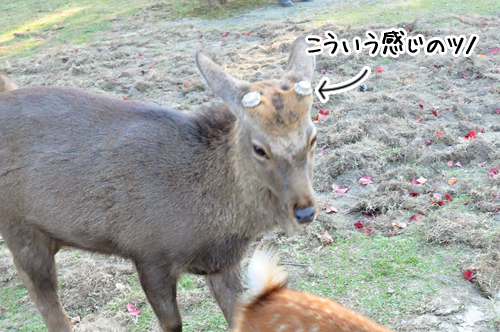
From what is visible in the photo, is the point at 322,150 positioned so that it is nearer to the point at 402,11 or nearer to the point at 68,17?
the point at 402,11

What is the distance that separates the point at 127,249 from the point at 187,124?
826 millimetres

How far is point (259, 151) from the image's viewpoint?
3246 millimetres

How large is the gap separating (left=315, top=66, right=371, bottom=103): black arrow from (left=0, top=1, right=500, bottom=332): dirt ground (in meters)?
0.13

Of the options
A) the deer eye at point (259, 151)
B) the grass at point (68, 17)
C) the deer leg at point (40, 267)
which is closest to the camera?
the deer eye at point (259, 151)

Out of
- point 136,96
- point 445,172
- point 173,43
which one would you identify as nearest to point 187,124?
point 445,172

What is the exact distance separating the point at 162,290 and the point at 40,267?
0.85 meters

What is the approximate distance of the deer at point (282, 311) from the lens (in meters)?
2.63

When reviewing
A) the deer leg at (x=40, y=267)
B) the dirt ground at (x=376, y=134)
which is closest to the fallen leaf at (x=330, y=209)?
the dirt ground at (x=376, y=134)

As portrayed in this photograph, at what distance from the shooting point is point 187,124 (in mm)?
3713

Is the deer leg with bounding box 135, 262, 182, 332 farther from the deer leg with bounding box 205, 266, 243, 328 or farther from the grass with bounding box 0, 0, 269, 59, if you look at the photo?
the grass with bounding box 0, 0, 269, 59

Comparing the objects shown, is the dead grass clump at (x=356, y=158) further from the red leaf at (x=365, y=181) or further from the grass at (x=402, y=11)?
the grass at (x=402, y=11)

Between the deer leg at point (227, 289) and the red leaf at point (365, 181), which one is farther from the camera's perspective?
the red leaf at point (365, 181)

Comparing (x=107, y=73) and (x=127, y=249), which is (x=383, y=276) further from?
(x=107, y=73)

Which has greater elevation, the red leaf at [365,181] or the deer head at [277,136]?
the deer head at [277,136]
